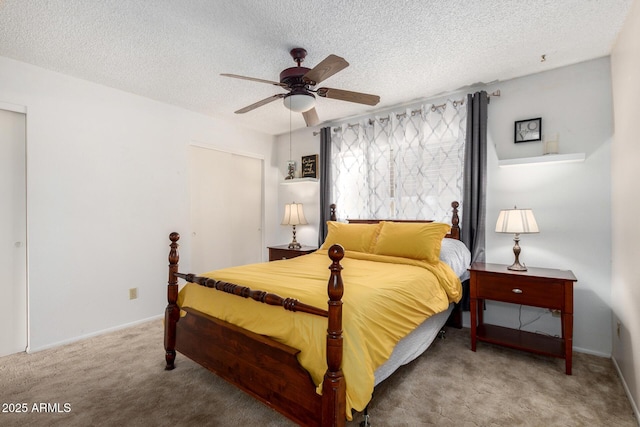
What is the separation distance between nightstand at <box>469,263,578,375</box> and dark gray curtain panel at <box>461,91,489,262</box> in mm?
355

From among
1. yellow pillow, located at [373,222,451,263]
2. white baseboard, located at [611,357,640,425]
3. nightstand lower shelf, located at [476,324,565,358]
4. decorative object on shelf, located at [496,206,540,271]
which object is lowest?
white baseboard, located at [611,357,640,425]

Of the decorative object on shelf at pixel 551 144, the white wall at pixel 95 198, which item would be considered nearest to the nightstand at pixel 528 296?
the decorative object on shelf at pixel 551 144

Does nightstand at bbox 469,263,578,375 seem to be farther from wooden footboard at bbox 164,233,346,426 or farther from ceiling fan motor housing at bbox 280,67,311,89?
ceiling fan motor housing at bbox 280,67,311,89

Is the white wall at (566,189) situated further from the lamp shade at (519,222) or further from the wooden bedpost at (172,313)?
the wooden bedpost at (172,313)

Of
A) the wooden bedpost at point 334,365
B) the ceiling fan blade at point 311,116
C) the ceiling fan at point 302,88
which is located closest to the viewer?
the wooden bedpost at point 334,365

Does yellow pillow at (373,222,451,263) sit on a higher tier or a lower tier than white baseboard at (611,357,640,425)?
higher

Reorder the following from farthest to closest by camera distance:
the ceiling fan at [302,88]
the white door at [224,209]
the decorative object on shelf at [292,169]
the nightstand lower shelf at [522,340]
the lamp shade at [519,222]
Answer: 1. the decorative object on shelf at [292,169]
2. the white door at [224,209]
3. the lamp shade at [519,222]
4. the nightstand lower shelf at [522,340]
5. the ceiling fan at [302,88]

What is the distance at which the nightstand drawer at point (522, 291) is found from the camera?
2.33m

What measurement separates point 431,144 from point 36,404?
3.99 meters

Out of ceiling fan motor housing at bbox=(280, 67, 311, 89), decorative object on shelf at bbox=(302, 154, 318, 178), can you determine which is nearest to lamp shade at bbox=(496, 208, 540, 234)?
ceiling fan motor housing at bbox=(280, 67, 311, 89)

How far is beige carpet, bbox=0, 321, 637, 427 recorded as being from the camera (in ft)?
5.87

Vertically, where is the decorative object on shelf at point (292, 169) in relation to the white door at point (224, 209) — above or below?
above

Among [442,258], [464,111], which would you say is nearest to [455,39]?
[464,111]

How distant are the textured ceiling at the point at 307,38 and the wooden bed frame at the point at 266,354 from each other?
1610 mm
